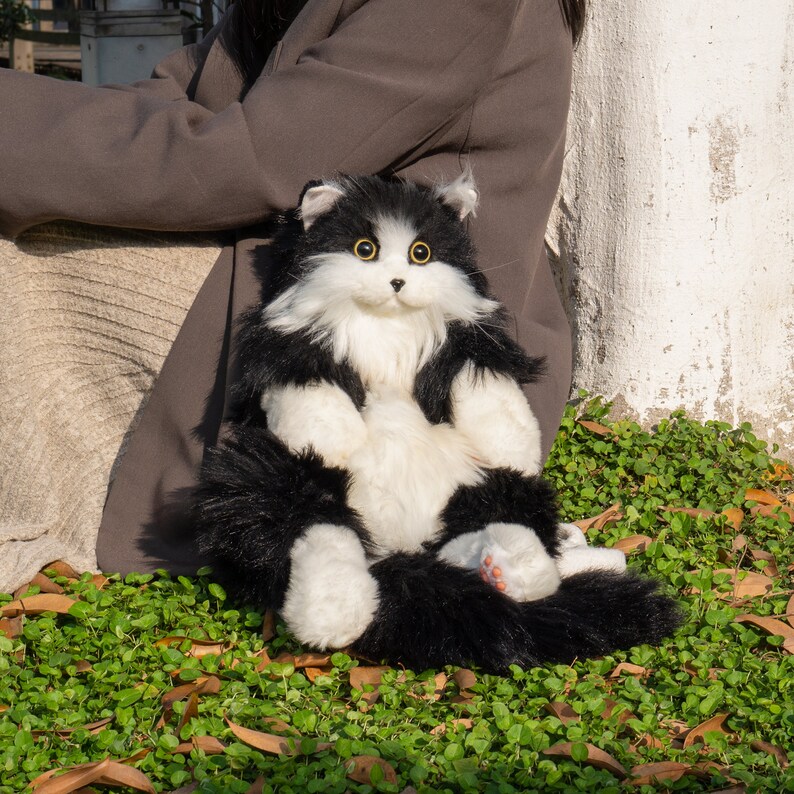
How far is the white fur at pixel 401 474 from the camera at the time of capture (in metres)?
2.37

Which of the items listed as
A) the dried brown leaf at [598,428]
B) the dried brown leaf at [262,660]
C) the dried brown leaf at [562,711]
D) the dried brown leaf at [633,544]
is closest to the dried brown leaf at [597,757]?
the dried brown leaf at [562,711]

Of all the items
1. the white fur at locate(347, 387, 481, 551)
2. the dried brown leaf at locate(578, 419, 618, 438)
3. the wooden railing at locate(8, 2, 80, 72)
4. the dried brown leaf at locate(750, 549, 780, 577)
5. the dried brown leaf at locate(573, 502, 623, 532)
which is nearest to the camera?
the white fur at locate(347, 387, 481, 551)

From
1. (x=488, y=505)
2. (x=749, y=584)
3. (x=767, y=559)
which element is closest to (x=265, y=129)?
(x=488, y=505)

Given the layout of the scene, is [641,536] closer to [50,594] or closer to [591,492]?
[591,492]

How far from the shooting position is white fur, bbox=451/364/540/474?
243 cm

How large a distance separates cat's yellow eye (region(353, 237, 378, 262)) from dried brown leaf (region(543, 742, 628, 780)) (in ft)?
3.58

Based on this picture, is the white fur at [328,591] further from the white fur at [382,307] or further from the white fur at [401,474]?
the white fur at [382,307]

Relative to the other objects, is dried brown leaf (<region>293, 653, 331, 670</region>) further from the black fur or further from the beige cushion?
the beige cushion

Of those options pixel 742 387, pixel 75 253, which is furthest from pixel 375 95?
pixel 742 387

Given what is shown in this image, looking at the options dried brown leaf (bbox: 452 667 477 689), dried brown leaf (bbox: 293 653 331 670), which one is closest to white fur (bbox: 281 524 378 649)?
dried brown leaf (bbox: 293 653 331 670)

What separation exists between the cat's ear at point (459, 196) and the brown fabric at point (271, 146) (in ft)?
0.67

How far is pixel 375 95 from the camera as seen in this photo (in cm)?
253

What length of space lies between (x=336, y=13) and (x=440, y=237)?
711mm

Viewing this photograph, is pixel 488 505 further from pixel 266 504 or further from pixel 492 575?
pixel 266 504
